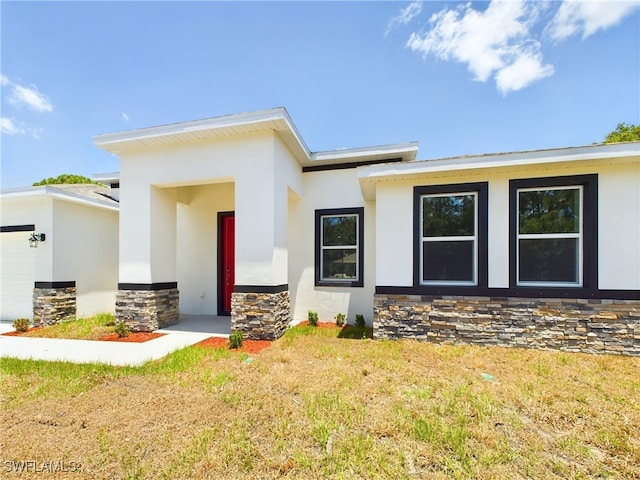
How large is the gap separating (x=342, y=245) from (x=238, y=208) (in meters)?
3.01

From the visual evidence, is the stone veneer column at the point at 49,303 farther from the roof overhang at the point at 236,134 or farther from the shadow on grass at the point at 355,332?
the shadow on grass at the point at 355,332

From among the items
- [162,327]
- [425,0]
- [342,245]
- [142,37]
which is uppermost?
[425,0]

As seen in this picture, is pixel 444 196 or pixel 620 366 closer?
pixel 620 366

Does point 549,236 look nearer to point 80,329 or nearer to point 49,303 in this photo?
point 80,329

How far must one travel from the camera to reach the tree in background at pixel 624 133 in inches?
588

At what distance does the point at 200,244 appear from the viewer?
8.45 metres

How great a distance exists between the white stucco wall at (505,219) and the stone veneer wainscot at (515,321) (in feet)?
1.26

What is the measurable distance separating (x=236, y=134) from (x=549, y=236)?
6.50 m

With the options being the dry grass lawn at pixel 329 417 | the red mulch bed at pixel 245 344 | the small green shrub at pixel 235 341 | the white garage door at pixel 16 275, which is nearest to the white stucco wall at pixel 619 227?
the dry grass lawn at pixel 329 417

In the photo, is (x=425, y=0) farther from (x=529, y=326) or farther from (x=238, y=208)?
(x=529, y=326)

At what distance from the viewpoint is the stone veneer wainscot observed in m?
4.81

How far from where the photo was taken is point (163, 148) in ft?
21.2

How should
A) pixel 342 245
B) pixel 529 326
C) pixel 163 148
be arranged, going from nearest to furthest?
pixel 529 326, pixel 163 148, pixel 342 245

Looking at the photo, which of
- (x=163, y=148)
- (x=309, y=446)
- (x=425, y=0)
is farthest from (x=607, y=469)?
(x=425, y=0)
